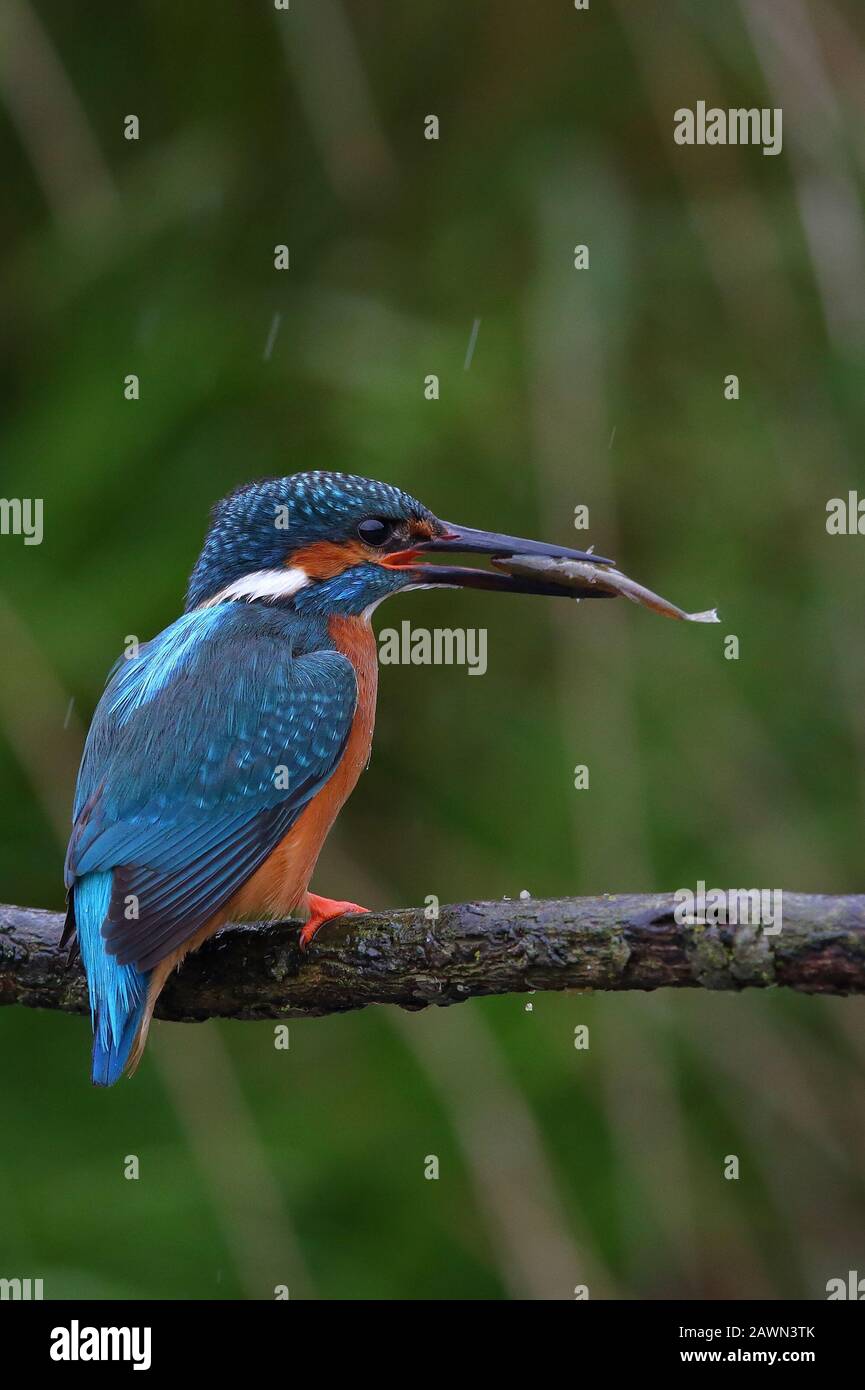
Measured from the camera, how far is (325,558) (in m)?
3.63

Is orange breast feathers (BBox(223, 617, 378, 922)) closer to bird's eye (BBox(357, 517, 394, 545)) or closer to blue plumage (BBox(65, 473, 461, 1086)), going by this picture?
blue plumage (BBox(65, 473, 461, 1086))

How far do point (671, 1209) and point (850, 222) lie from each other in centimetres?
271

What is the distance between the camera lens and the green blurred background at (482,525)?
4141mm

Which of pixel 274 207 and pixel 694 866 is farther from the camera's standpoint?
pixel 274 207

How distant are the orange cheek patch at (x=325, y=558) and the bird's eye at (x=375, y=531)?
0.11 feet

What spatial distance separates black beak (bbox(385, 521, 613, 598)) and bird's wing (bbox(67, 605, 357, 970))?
0.37 meters

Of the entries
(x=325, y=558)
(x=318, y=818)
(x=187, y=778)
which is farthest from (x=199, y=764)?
(x=325, y=558)

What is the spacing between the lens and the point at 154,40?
15.6 ft

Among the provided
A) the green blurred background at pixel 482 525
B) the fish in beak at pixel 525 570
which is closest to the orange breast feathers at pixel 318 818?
the fish in beak at pixel 525 570

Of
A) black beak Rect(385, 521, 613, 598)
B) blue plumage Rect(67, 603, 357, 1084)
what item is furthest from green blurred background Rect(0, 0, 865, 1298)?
blue plumage Rect(67, 603, 357, 1084)

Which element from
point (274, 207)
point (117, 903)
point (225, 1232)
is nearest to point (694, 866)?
point (225, 1232)

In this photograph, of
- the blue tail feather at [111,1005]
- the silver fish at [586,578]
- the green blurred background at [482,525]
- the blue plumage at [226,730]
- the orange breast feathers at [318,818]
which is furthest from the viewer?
the green blurred background at [482,525]

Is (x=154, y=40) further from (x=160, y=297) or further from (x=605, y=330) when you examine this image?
(x=605, y=330)

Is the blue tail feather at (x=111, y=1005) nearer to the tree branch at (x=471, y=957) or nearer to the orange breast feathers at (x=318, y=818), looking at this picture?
the tree branch at (x=471, y=957)
